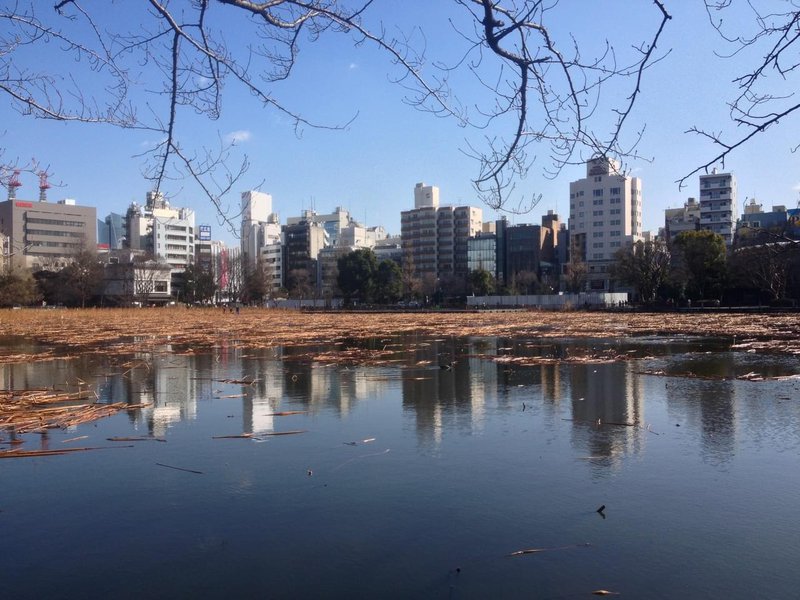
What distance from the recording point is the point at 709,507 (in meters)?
3.28

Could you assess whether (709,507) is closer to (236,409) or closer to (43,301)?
(236,409)

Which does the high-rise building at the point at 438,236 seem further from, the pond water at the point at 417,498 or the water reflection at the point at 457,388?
the pond water at the point at 417,498

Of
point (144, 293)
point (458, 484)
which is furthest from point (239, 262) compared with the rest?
point (458, 484)

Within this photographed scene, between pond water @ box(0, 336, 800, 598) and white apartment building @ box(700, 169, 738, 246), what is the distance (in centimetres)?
7499

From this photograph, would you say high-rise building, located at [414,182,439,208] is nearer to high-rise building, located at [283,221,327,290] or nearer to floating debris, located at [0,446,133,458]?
high-rise building, located at [283,221,327,290]

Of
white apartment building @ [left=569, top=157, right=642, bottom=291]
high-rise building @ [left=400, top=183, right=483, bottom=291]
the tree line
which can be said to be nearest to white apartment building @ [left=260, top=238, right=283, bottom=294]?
the tree line

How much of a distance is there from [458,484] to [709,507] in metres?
1.32

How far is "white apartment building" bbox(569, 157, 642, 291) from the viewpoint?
75.9 meters

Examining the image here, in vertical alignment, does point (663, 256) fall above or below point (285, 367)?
above

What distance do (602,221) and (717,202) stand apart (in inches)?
509

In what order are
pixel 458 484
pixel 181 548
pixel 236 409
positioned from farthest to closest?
pixel 236 409 → pixel 458 484 → pixel 181 548

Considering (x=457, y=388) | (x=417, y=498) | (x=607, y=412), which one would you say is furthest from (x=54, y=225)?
(x=417, y=498)

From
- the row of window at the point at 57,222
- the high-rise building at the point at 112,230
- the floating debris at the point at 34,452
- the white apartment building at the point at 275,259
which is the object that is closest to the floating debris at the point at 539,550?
the floating debris at the point at 34,452

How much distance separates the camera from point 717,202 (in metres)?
74.1
